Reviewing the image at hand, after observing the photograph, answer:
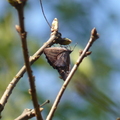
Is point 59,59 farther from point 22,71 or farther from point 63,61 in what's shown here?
point 22,71

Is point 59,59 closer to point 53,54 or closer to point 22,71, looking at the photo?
point 53,54

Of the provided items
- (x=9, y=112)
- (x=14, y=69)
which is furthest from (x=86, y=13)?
(x=9, y=112)

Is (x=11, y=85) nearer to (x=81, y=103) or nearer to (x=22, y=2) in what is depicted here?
(x=22, y=2)

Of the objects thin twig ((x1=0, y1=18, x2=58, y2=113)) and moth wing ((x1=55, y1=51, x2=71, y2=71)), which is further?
moth wing ((x1=55, y1=51, x2=71, y2=71))

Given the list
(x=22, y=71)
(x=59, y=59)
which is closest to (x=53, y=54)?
(x=59, y=59)

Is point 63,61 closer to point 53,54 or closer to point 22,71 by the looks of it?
point 53,54

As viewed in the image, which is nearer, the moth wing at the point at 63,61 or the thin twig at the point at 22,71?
the thin twig at the point at 22,71

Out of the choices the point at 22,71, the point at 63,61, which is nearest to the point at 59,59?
the point at 63,61

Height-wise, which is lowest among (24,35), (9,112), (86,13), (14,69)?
(9,112)
